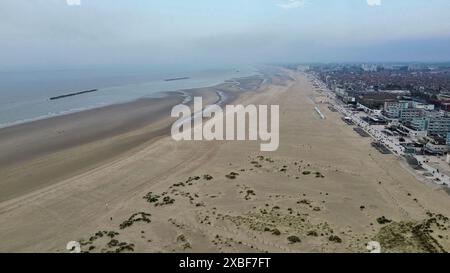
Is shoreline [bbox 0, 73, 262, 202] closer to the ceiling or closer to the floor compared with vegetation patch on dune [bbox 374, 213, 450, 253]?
closer to the ceiling

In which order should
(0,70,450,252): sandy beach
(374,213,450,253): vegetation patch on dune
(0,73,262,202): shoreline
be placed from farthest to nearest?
A: (0,73,262,202): shoreline
(0,70,450,252): sandy beach
(374,213,450,253): vegetation patch on dune

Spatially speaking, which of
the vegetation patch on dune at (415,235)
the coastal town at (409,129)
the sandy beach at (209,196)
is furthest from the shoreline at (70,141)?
the coastal town at (409,129)

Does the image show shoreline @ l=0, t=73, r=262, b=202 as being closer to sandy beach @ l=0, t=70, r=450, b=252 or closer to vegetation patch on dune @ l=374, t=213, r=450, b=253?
sandy beach @ l=0, t=70, r=450, b=252

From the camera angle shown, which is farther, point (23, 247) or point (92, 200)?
point (92, 200)

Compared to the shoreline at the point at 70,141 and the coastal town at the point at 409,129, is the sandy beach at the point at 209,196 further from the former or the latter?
the coastal town at the point at 409,129

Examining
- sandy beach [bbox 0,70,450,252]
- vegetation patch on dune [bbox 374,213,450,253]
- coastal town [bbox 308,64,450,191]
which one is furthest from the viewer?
coastal town [bbox 308,64,450,191]

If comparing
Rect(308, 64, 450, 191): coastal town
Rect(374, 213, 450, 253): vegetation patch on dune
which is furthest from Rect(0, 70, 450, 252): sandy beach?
Rect(308, 64, 450, 191): coastal town
